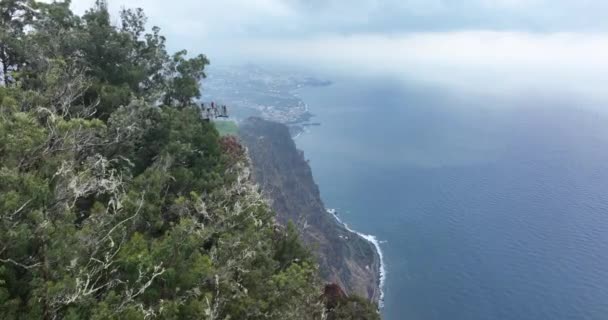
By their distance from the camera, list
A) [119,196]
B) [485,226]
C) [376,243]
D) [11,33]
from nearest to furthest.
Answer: [119,196]
[11,33]
[485,226]
[376,243]

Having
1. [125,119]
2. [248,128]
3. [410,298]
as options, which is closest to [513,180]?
[410,298]

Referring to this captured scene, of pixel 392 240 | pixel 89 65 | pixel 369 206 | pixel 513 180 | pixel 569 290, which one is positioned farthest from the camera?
pixel 513 180

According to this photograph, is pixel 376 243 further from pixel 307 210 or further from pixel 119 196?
pixel 119 196

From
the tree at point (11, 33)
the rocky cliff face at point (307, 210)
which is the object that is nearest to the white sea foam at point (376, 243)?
the rocky cliff face at point (307, 210)

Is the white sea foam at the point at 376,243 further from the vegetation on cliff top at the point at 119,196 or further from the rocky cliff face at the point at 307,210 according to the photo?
the vegetation on cliff top at the point at 119,196

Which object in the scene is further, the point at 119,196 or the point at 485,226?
the point at 485,226

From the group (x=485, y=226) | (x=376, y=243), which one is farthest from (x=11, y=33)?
(x=485, y=226)

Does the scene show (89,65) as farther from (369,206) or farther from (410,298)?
(369,206)
